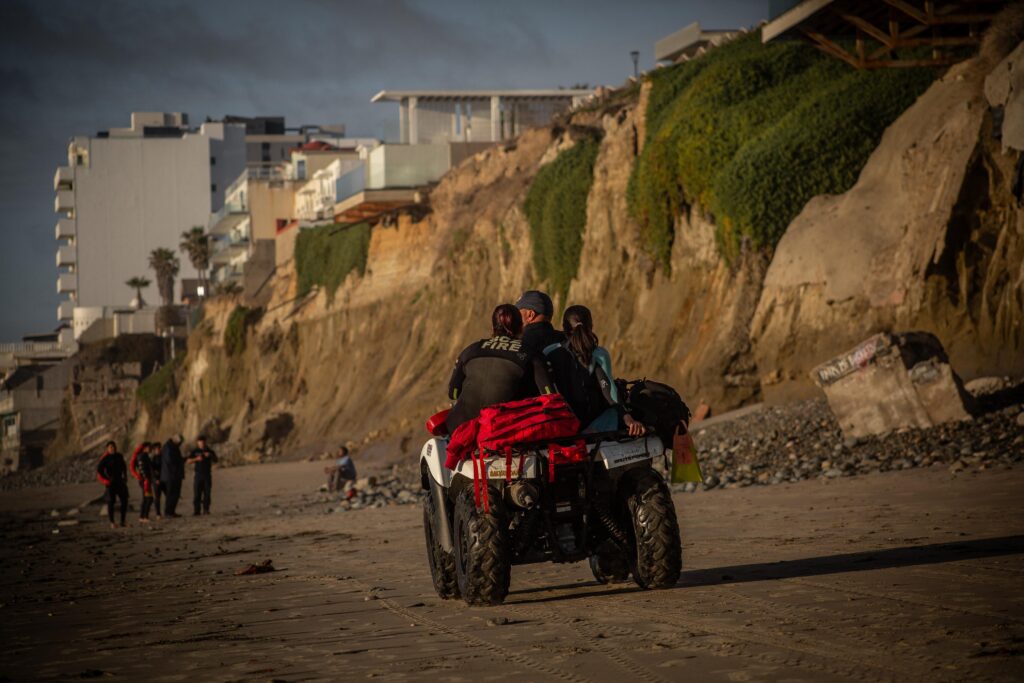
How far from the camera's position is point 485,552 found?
891 cm

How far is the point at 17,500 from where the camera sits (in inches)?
1788

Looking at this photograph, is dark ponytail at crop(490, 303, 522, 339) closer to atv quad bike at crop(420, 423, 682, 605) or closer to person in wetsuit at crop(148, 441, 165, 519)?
atv quad bike at crop(420, 423, 682, 605)

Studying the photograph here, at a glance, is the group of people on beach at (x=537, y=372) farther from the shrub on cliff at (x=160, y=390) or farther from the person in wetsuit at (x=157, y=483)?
the shrub on cliff at (x=160, y=390)

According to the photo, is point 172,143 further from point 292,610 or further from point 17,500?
point 292,610

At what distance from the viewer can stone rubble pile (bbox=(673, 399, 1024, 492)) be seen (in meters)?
17.0

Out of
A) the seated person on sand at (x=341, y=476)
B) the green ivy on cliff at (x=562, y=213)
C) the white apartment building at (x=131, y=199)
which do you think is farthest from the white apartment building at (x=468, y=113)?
the white apartment building at (x=131, y=199)

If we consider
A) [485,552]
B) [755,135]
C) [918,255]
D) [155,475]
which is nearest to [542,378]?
[485,552]

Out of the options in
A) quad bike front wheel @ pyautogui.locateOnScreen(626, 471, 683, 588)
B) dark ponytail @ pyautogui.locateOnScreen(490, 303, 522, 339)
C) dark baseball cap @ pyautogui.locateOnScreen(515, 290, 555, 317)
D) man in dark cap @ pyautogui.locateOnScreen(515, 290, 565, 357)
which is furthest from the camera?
dark baseball cap @ pyautogui.locateOnScreen(515, 290, 555, 317)

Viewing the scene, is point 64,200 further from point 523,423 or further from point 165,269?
point 523,423

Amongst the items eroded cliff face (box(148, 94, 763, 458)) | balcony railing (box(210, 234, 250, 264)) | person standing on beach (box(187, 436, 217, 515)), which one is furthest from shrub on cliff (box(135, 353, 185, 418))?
person standing on beach (box(187, 436, 217, 515))

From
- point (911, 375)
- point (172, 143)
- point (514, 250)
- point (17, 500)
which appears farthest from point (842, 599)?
point (172, 143)

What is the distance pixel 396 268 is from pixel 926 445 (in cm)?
4016

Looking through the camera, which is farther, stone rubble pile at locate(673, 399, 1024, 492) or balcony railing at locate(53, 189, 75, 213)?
balcony railing at locate(53, 189, 75, 213)

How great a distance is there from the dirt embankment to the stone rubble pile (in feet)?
8.82
